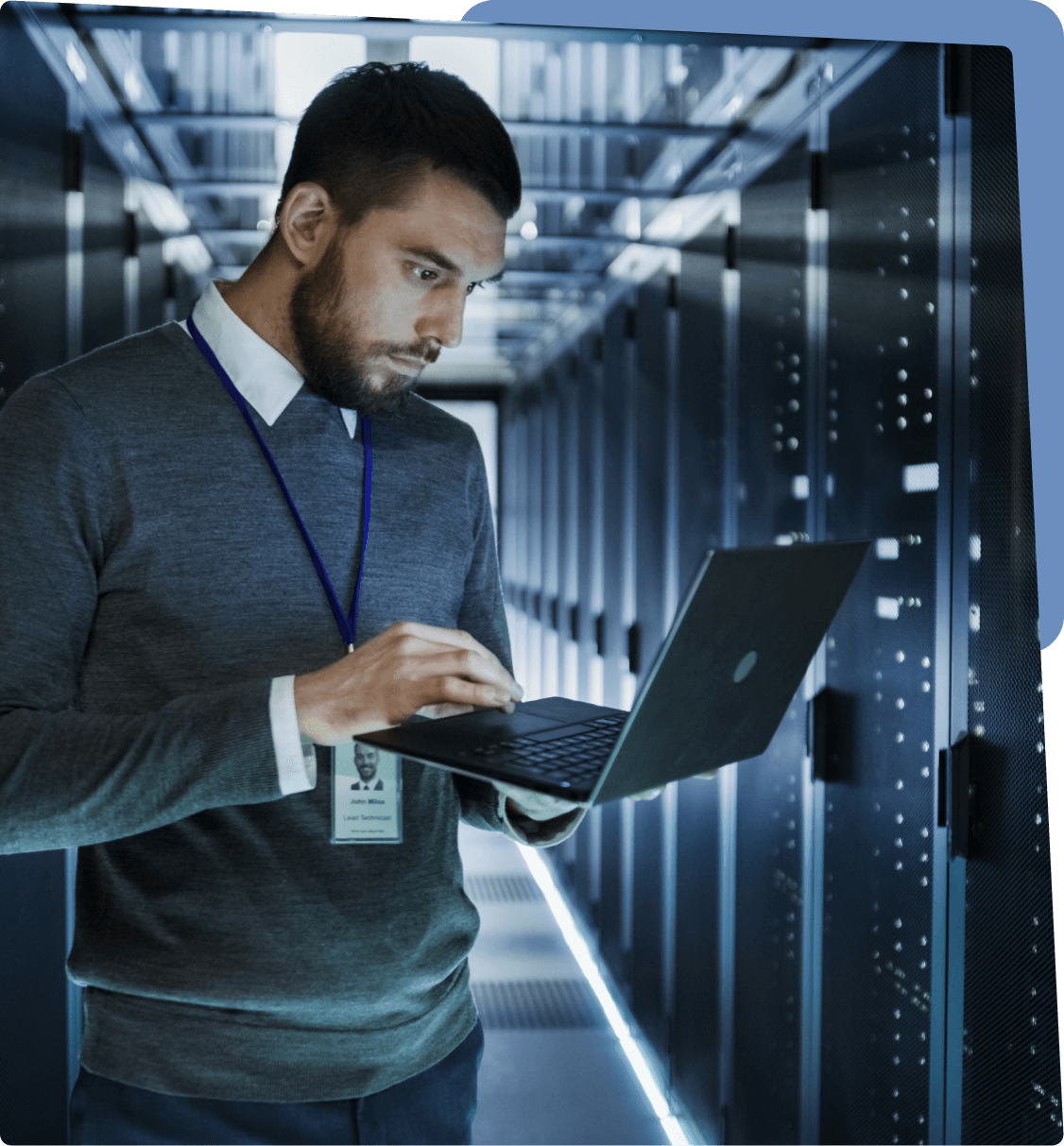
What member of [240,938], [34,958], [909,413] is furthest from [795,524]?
[34,958]

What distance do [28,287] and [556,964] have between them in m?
2.39

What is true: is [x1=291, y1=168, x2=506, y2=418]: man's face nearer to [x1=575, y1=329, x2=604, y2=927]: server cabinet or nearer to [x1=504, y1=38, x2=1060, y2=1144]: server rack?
[x1=504, y1=38, x2=1060, y2=1144]: server rack

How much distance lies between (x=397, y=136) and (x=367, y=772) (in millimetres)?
693

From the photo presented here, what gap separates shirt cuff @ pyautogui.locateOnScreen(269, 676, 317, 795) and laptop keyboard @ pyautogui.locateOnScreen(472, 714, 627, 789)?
155 mm

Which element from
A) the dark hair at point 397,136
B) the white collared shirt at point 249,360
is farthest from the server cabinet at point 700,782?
the white collared shirt at point 249,360

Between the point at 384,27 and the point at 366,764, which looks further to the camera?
the point at 366,764

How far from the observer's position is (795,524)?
6.01 ft

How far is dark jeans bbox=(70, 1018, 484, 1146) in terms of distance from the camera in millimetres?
1007

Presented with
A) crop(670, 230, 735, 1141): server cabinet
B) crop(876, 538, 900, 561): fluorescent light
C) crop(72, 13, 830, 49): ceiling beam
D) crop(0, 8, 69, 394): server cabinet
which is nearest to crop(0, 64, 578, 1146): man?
crop(72, 13, 830, 49): ceiling beam

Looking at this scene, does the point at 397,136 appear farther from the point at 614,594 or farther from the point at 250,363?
the point at 614,594

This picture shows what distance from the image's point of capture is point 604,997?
119 inches

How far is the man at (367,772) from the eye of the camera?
1.07 metres

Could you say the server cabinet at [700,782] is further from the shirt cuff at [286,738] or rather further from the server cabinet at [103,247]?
the shirt cuff at [286,738]

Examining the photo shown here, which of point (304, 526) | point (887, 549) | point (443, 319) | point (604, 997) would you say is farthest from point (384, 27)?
point (604, 997)
